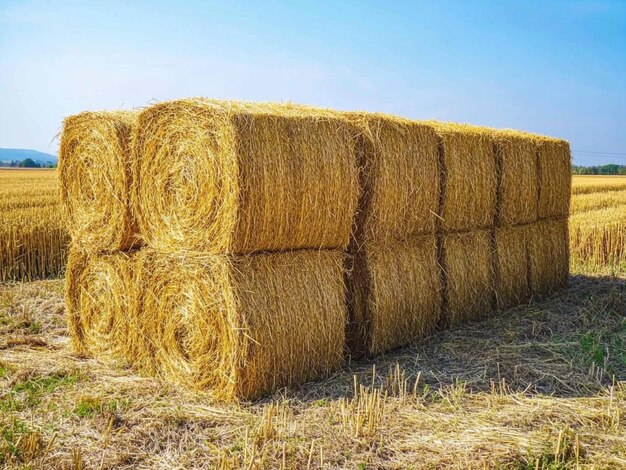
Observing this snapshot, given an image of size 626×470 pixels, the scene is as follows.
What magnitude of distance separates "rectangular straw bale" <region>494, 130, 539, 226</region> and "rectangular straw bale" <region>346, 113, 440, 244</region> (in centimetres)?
169

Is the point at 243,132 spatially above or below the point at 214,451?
above

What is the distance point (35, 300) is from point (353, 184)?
17.1 feet

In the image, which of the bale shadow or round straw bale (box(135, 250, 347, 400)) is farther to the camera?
the bale shadow

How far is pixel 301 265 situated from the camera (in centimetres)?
642

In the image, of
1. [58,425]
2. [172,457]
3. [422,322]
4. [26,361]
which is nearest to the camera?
[172,457]

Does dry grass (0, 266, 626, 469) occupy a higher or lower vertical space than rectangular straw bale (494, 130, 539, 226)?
lower

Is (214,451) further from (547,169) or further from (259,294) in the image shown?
(547,169)

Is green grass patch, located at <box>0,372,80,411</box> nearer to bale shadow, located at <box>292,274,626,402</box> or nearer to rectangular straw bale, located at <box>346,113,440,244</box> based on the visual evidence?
bale shadow, located at <box>292,274,626,402</box>

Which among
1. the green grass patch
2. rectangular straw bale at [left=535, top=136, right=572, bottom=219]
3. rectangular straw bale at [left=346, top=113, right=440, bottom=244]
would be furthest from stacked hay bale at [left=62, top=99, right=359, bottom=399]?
rectangular straw bale at [left=535, top=136, right=572, bottom=219]

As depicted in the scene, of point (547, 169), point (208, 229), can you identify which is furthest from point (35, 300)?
point (547, 169)

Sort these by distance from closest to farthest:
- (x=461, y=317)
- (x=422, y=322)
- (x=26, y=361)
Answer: (x=26, y=361)
(x=422, y=322)
(x=461, y=317)

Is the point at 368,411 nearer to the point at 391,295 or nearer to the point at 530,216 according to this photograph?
the point at 391,295

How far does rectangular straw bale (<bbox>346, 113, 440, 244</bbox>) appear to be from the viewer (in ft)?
23.4

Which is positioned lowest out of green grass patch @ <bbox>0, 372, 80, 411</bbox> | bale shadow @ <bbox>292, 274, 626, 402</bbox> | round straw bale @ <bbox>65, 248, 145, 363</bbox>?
bale shadow @ <bbox>292, 274, 626, 402</bbox>
